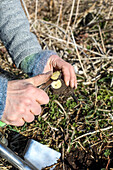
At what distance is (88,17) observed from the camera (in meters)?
2.59

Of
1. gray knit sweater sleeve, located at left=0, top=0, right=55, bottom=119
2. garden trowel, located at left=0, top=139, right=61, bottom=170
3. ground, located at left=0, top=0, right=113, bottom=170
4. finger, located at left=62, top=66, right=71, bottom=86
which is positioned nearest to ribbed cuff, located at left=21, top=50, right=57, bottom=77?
gray knit sweater sleeve, located at left=0, top=0, right=55, bottom=119

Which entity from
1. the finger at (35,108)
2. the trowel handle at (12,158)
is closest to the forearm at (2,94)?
the finger at (35,108)

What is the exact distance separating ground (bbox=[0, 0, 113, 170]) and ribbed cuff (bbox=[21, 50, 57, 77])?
0.94ft

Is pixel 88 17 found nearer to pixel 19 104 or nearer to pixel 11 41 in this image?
pixel 11 41

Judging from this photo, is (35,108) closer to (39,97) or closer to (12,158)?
(39,97)

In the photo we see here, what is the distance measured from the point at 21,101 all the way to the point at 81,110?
0.82 metres

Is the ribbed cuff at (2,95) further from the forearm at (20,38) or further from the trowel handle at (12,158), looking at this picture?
the forearm at (20,38)

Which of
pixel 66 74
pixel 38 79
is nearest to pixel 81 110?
Answer: pixel 66 74

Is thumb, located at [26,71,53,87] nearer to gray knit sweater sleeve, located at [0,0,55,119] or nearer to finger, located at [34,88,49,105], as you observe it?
finger, located at [34,88,49,105]

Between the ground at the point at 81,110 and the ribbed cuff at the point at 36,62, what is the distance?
288 mm

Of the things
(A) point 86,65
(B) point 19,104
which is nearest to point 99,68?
(A) point 86,65

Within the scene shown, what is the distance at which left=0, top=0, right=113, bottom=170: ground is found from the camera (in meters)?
1.60

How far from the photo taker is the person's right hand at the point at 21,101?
113 cm

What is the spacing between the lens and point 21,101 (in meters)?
1.13
